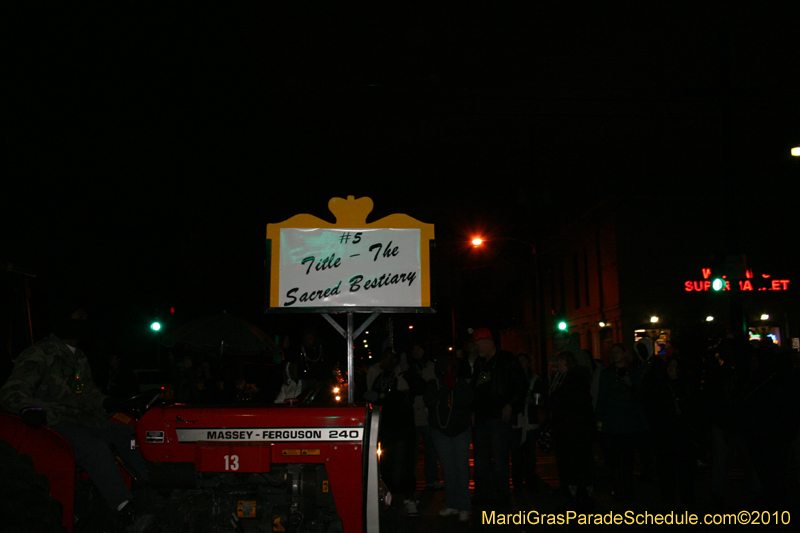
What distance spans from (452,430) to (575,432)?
1.29 m

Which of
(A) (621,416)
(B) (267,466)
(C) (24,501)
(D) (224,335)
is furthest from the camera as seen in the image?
(D) (224,335)

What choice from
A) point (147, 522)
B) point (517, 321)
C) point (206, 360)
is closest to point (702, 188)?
point (517, 321)

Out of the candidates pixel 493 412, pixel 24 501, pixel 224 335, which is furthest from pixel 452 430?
pixel 224 335

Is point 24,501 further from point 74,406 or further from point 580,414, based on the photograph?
point 580,414

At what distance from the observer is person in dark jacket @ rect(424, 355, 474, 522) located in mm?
6676

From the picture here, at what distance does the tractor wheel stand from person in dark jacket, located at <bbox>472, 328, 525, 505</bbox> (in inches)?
174

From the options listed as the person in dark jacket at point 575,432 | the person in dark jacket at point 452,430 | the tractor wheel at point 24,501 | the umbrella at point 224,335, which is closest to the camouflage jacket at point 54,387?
the tractor wheel at point 24,501

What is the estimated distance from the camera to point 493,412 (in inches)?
273

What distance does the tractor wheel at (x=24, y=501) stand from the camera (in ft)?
11.2

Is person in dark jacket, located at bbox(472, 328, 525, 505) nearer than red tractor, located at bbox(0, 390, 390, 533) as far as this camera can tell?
No

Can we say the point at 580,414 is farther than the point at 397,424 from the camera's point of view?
No

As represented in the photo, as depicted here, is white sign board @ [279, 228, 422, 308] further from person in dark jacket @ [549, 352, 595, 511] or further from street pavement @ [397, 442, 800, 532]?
street pavement @ [397, 442, 800, 532]

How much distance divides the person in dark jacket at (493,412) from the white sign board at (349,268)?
7.23 feet

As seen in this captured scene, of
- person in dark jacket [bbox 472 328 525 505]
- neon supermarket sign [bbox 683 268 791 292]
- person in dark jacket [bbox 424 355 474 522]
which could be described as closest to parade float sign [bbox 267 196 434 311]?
person in dark jacket [bbox 424 355 474 522]
